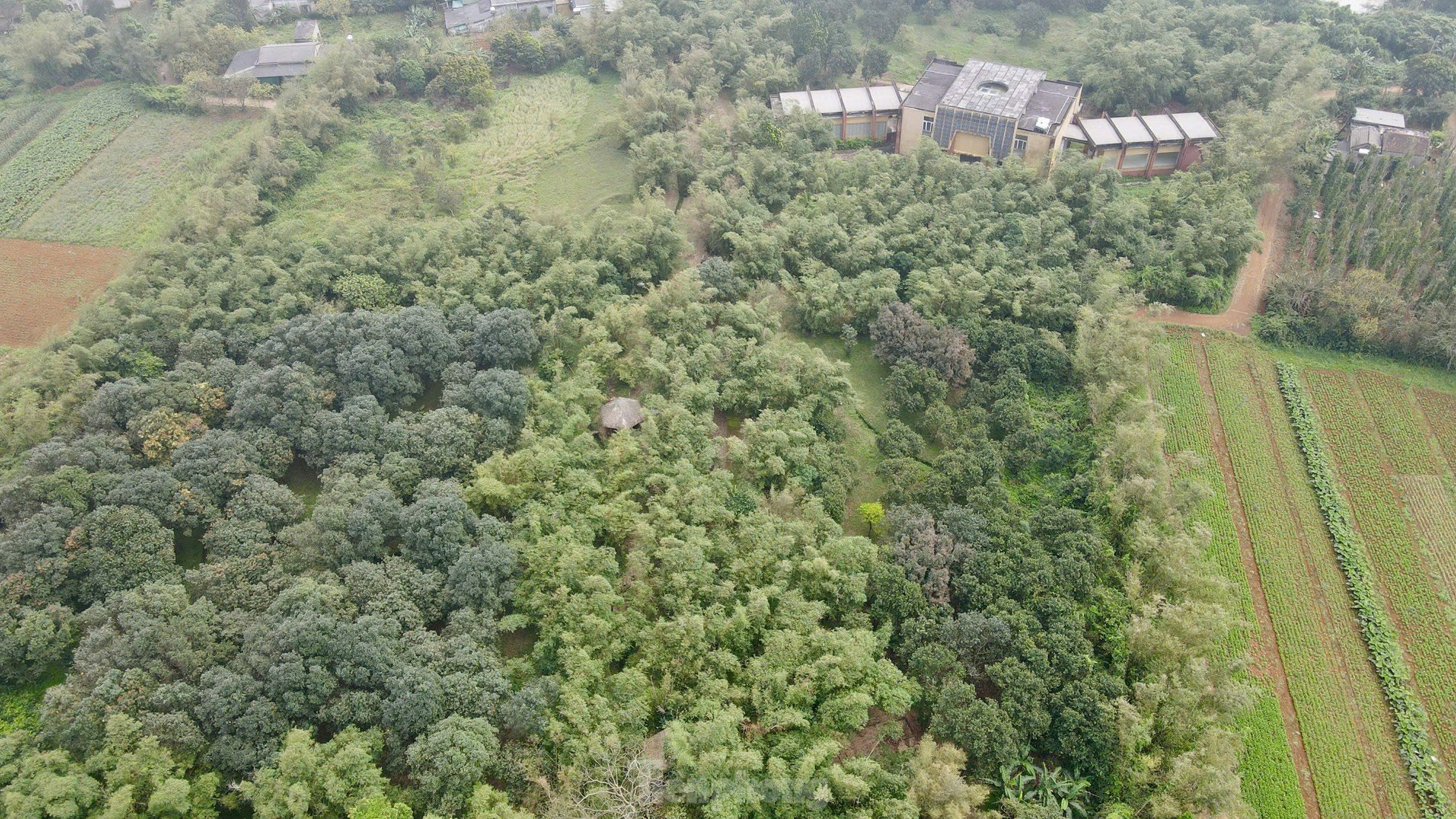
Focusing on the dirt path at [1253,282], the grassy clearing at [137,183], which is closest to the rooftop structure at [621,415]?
the dirt path at [1253,282]

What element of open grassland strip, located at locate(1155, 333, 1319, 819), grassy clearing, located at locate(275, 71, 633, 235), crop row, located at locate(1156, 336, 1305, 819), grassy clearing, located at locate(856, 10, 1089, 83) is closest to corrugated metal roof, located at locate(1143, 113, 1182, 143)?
grassy clearing, located at locate(856, 10, 1089, 83)

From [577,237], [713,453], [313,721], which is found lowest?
[313,721]

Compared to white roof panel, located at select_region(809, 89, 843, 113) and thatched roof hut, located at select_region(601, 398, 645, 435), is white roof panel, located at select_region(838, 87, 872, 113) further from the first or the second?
thatched roof hut, located at select_region(601, 398, 645, 435)

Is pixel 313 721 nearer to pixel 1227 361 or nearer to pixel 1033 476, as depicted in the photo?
pixel 1033 476

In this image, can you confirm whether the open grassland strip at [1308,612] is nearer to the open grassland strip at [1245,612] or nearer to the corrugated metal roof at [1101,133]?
the open grassland strip at [1245,612]

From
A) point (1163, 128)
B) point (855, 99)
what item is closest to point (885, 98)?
point (855, 99)

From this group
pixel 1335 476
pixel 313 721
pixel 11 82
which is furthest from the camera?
pixel 11 82

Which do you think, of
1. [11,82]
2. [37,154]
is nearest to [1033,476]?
[37,154]
